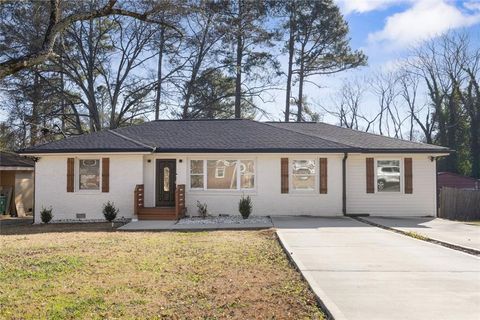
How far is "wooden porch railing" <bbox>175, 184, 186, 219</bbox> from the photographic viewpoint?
14762 mm

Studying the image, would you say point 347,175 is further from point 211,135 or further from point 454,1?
point 454,1

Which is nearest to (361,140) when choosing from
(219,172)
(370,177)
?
(370,177)

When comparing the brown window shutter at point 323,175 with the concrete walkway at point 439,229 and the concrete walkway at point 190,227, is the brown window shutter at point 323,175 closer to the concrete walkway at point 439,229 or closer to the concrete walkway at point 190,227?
the concrete walkway at point 439,229

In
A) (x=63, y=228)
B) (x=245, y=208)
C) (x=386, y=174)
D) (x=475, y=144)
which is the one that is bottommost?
(x=63, y=228)

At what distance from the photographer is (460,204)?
18188 mm

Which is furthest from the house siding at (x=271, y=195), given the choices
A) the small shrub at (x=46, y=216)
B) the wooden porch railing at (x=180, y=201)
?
the small shrub at (x=46, y=216)

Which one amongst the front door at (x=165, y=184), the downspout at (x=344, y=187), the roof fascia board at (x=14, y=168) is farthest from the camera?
the roof fascia board at (x=14, y=168)

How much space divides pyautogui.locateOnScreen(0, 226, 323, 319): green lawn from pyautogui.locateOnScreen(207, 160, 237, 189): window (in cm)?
594

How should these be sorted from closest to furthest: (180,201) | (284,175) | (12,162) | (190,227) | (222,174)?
(190,227) → (180,201) → (284,175) → (222,174) → (12,162)

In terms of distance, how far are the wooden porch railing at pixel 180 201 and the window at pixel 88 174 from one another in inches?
123

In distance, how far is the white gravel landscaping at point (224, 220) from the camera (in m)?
13.7

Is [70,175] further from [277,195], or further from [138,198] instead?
[277,195]

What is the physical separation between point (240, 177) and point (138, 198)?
375cm

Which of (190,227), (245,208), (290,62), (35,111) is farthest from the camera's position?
(290,62)
